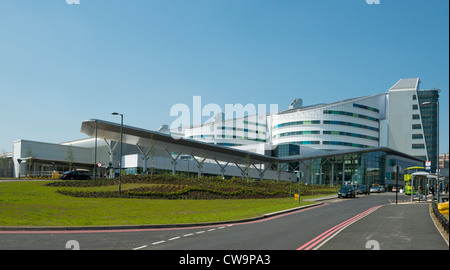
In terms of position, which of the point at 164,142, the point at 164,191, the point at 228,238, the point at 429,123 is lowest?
the point at 164,191

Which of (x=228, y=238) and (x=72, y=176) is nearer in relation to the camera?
(x=228, y=238)

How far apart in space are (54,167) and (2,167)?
949 centimetres

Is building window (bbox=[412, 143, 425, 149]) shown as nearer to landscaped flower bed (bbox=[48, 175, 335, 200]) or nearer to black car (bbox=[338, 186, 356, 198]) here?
black car (bbox=[338, 186, 356, 198])

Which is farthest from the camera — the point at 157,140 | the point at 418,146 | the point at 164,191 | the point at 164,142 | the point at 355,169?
the point at 418,146

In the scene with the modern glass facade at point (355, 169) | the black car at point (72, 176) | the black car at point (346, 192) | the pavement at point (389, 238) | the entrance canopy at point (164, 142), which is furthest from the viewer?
the modern glass facade at point (355, 169)

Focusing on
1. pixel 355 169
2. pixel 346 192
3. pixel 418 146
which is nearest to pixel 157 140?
pixel 346 192

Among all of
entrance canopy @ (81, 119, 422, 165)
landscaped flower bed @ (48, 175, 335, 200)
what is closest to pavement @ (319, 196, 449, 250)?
landscaped flower bed @ (48, 175, 335, 200)

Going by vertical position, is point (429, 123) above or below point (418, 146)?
above

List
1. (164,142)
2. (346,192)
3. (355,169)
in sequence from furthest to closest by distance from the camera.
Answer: (355,169) < (164,142) < (346,192)

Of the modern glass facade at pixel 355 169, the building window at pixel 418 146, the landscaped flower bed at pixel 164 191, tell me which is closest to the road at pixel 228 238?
the landscaped flower bed at pixel 164 191

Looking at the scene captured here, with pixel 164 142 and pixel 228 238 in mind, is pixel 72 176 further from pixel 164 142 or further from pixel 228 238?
pixel 228 238

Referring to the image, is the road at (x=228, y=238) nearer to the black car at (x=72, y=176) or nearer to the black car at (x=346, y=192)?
the black car at (x=346, y=192)
